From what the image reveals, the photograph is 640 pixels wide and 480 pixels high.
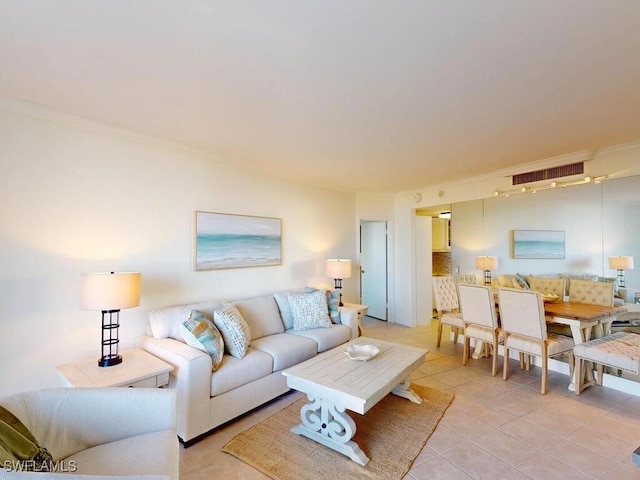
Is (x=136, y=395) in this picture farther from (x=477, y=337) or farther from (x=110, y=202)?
(x=477, y=337)

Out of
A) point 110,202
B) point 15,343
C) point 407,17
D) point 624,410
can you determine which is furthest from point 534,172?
point 15,343

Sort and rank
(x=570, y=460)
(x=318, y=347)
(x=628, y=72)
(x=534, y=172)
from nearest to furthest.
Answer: (x=628, y=72), (x=570, y=460), (x=318, y=347), (x=534, y=172)

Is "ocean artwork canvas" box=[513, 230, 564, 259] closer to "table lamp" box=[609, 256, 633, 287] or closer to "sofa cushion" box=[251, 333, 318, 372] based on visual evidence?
"table lamp" box=[609, 256, 633, 287]

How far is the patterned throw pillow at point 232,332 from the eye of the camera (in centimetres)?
267

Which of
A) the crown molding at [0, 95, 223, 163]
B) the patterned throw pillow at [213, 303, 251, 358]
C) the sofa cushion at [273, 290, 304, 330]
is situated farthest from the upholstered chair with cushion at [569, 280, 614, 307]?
the crown molding at [0, 95, 223, 163]

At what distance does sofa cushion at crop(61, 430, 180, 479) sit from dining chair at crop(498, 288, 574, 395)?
3.19 metres

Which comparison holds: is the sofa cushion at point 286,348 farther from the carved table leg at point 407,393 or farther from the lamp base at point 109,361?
the lamp base at point 109,361

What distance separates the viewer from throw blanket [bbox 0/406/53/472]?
1014 mm

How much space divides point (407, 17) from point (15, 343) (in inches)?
125

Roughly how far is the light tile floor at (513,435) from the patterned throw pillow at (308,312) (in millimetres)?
817

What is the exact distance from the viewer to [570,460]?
2.02 meters

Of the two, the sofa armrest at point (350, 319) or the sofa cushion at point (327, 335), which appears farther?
the sofa armrest at point (350, 319)

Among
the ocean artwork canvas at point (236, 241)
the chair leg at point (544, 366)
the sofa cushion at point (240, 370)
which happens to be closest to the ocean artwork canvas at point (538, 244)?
the chair leg at point (544, 366)

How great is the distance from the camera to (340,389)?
205 cm
